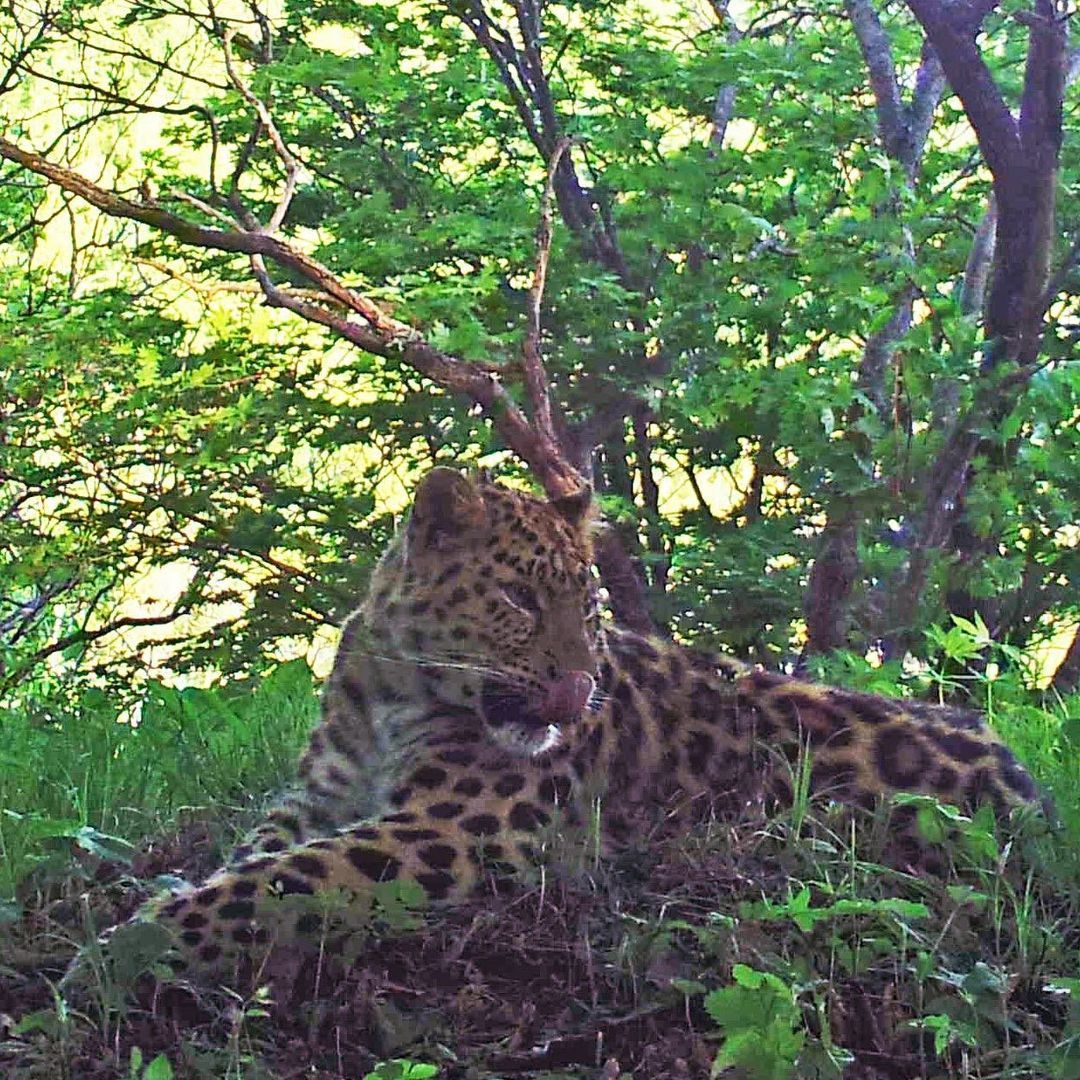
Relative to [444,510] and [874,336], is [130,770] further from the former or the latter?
[874,336]

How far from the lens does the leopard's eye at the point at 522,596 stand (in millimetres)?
4199

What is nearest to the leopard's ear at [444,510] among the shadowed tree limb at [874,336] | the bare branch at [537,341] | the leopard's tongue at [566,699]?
the leopard's tongue at [566,699]

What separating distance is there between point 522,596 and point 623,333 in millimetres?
4577

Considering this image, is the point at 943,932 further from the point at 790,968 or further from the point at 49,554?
the point at 49,554

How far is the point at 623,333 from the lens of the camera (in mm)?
8602

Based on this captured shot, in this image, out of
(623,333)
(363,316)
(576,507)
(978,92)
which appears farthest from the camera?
(623,333)

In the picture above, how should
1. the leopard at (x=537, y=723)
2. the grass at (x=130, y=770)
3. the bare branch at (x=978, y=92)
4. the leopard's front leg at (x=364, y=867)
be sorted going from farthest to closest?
the bare branch at (x=978, y=92) → the leopard at (x=537, y=723) → the grass at (x=130, y=770) → the leopard's front leg at (x=364, y=867)

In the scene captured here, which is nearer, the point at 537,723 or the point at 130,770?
the point at 537,723

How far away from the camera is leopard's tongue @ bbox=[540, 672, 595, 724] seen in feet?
13.0

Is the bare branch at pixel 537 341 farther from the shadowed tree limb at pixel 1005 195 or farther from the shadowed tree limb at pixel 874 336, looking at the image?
the shadowed tree limb at pixel 1005 195

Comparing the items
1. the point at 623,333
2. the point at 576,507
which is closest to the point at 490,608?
the point at 576,507

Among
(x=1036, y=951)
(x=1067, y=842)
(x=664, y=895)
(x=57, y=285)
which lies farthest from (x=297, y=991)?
(x=57, y=285)

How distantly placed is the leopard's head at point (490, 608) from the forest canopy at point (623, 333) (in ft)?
8.62

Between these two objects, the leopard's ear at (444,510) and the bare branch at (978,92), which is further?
the bare branch at (978,92)
